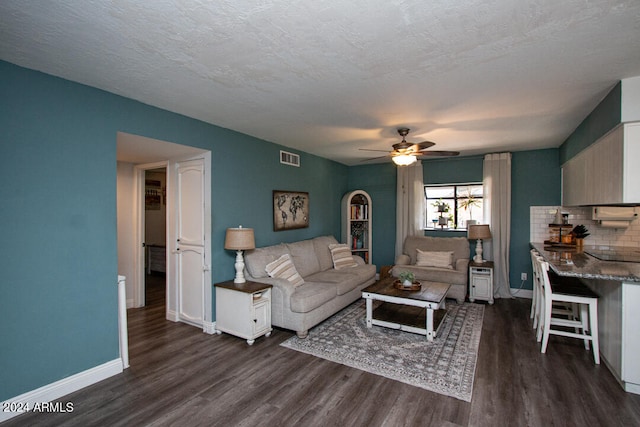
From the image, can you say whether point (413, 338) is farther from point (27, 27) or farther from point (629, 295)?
point (27, 27)

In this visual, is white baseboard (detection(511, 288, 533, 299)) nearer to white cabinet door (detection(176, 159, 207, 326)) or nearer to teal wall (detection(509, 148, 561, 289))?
teal wall (detection(509, 148, 561, 289))

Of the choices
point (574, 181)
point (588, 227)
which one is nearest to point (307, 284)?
point (574, 181)

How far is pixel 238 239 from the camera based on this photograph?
351 cm

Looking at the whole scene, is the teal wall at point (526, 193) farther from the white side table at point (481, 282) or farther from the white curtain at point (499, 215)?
the white side table at point (481, 282)

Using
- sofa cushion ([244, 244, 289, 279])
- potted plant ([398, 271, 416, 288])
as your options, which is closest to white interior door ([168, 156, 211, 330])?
sofa cushion ([244, 244, 289, 279])

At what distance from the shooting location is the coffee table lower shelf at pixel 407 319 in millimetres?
3445

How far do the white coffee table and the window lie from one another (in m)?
2.16

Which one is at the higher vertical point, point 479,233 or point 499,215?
point 499,215

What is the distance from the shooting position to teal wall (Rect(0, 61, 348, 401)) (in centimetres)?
215

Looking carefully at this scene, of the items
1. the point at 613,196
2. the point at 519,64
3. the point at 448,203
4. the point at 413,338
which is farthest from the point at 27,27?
the point at 448,203

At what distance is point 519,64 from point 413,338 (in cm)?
283

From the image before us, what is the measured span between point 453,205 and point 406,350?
142 inches

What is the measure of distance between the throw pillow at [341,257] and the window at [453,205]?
1.87m

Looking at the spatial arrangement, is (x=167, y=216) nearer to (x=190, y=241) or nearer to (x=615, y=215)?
(x=190, y=241)
